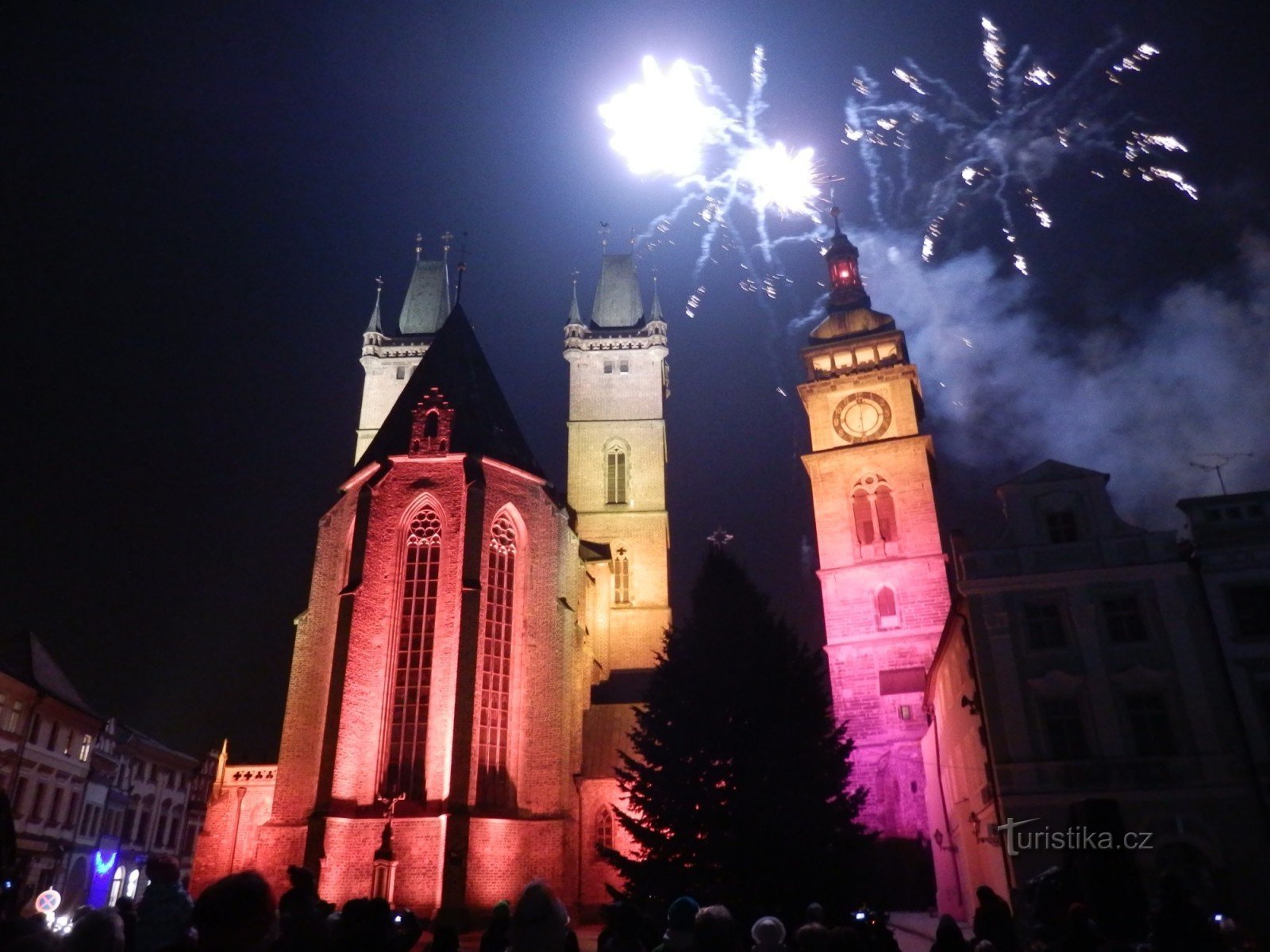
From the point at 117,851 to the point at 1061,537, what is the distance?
46830 mm

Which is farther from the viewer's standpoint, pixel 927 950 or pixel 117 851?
pixel 117 851

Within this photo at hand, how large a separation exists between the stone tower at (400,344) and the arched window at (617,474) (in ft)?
48.5

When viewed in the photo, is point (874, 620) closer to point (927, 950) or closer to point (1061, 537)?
point (1061, 537)

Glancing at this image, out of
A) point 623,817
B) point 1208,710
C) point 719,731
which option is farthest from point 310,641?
point 1208,710

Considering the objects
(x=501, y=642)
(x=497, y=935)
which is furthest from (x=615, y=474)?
(x=497, y=935)

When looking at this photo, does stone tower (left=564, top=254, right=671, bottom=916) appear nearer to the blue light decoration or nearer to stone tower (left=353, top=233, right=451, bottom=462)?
stone tower (left=353, top=233, right=451, bottom=462)

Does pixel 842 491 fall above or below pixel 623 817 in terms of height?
above

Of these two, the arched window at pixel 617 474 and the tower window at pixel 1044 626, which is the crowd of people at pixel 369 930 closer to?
the tower window at pixel 1044 626

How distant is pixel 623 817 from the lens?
21828 mm

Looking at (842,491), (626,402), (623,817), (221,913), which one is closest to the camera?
(221,913)

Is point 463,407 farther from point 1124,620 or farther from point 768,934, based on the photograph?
point 768,934

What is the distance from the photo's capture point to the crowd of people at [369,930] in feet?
12.2

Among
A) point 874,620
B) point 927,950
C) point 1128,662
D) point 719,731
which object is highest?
point 874,620

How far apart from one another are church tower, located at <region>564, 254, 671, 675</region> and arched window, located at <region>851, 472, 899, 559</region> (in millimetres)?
11076
